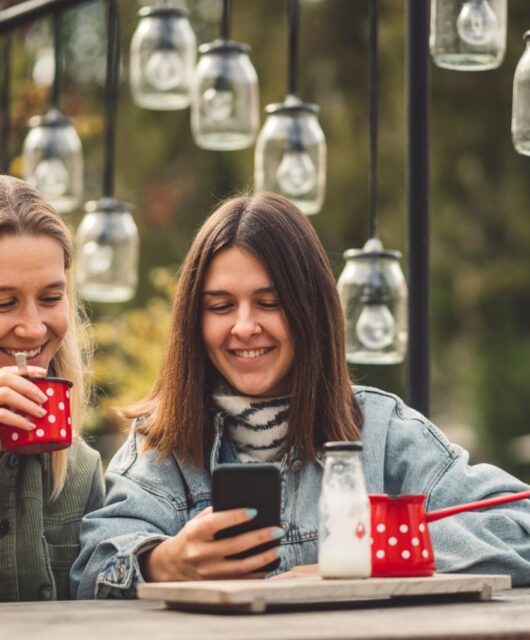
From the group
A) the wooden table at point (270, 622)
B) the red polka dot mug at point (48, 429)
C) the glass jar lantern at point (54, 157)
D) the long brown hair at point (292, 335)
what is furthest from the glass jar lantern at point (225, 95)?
the wooden table at point (270, 622)

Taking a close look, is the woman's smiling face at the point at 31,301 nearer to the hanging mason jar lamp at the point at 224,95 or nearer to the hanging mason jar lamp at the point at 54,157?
the hanging mason jar lamp at the point at 224,95

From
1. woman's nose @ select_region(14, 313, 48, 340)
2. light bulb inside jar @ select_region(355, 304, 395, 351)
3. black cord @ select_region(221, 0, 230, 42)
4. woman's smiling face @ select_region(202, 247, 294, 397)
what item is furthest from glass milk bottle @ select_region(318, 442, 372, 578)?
black cord @ select_region(221, 0, 230, 42)

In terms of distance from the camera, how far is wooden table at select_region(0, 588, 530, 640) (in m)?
2.24

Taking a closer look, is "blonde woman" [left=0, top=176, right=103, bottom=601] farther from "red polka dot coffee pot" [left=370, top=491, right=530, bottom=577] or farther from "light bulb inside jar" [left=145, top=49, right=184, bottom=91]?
"light bulb inside jar" [left=145, top=49, right=184, bottom=91]

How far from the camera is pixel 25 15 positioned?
5.11m

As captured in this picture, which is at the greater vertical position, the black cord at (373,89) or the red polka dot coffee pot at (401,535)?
the black cord at (373,89)

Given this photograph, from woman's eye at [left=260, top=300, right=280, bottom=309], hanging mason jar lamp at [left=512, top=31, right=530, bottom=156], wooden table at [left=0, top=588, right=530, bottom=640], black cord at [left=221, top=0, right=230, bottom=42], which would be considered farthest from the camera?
black cord at [left=221, top=0, right=230, bottom=42]

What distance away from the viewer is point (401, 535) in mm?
2928

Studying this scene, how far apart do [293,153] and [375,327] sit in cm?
106

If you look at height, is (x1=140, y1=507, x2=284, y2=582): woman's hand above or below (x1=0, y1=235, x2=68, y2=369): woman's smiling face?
below

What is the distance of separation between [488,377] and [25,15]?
13.3 metres

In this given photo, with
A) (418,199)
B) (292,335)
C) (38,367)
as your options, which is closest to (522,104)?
(418,199)

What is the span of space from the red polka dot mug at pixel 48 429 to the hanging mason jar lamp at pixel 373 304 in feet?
5.24

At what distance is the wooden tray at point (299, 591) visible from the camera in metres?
2.56
